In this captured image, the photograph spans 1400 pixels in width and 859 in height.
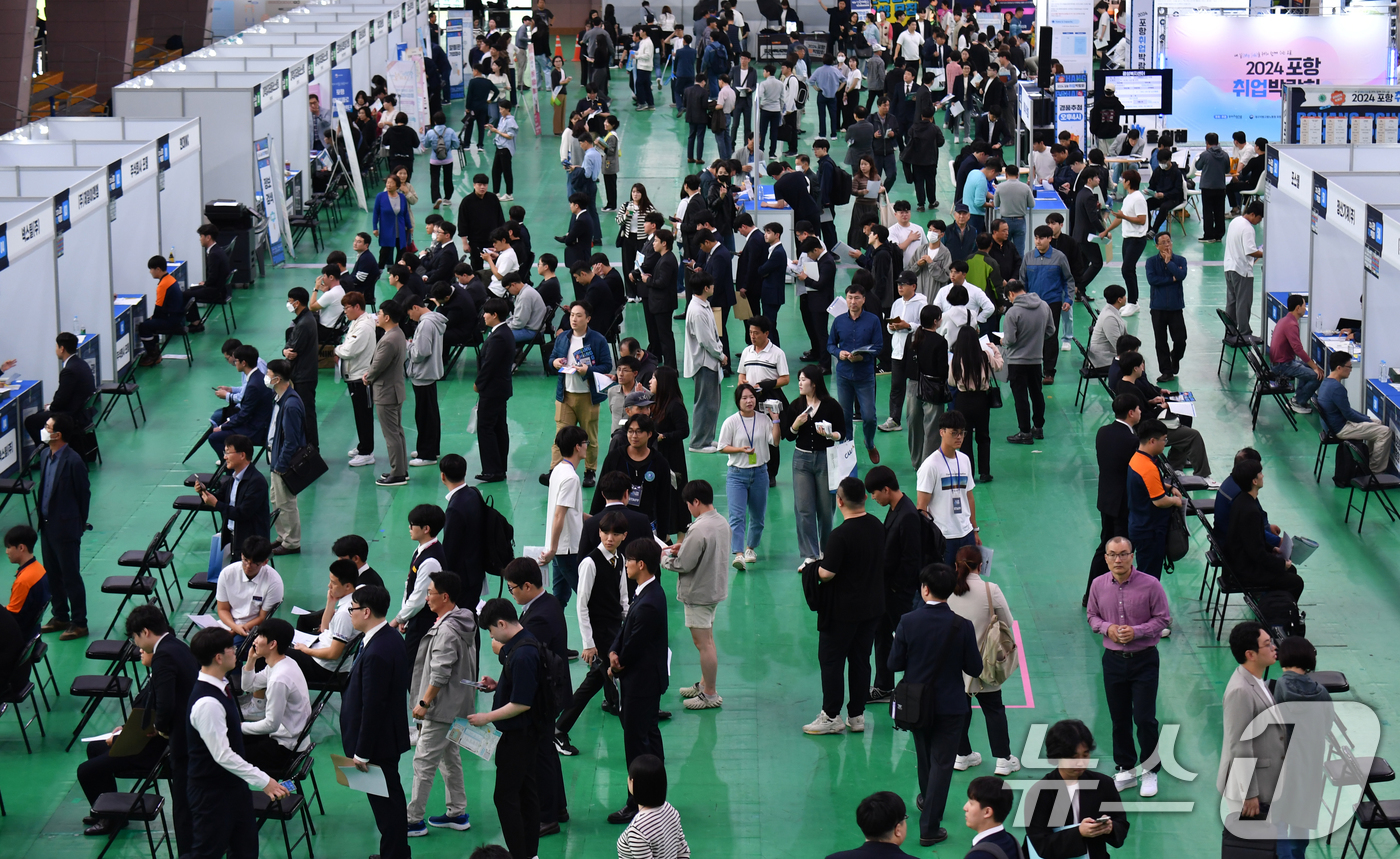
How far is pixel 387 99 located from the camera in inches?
966

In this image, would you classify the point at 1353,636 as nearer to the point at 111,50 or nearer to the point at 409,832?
the point at 409,832

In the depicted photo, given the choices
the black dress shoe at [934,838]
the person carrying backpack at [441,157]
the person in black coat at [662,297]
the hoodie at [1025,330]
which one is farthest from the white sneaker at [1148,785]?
the person carrying backpack at [441,157]

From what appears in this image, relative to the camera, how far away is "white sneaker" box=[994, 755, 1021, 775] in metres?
8.45

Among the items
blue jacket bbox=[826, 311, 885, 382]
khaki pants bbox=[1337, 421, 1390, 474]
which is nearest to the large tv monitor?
khaki pants bbox=[1337, 421, 1390, 474]

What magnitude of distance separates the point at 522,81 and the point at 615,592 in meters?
23.7

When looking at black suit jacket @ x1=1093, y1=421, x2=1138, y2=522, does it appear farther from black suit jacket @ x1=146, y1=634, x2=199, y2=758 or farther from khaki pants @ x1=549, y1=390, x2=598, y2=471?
black suit jacket @ x1=146, y1=634, x2=199, y2=758

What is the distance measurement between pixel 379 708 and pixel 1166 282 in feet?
33.3

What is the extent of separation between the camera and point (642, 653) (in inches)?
312

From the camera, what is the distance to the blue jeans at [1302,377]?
555 inches

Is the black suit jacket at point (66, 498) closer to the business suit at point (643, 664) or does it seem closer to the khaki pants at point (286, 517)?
the khaki pants at point (286, 517)

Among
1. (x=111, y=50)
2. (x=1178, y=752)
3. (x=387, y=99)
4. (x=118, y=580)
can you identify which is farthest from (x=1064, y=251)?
(x=111, y=50)

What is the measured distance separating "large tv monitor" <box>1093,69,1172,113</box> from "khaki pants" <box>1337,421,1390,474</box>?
44.0ft

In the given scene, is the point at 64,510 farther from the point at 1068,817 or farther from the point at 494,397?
the point at 1068,817

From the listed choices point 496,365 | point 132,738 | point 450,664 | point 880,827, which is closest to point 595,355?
point 496,365
